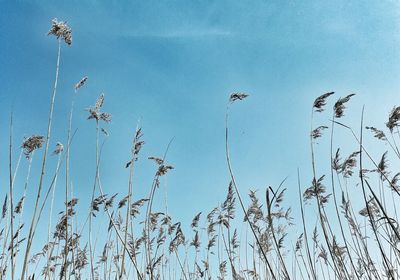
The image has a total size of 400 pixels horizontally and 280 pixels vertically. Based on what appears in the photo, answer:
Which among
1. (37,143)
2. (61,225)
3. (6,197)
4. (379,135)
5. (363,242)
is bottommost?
(363,242)

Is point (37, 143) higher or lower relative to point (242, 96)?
lower

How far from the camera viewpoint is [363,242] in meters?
3.85

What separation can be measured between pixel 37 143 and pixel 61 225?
1040 mm

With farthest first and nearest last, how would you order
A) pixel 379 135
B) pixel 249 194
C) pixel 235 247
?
pixel 235 247
pixel 249 194
pixel 379 135

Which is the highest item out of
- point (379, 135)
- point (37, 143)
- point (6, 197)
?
point (379, 135)

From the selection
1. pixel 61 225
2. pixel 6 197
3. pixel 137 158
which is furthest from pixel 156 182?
pixel 6 197

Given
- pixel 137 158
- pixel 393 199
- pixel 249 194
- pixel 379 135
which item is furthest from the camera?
pixel 393 199

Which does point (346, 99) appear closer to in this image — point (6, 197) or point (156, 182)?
point (156, 182)

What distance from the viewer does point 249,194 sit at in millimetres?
Answer: 4215

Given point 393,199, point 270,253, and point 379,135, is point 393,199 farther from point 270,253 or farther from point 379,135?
point 270,253

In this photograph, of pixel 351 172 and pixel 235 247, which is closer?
pixel 351 172

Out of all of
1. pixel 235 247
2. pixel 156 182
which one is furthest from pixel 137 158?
pixel 235 247

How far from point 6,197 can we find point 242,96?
8.32 ft

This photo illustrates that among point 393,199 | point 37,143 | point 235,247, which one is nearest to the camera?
point 37,143
